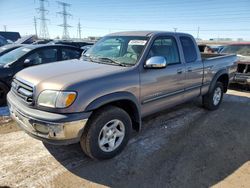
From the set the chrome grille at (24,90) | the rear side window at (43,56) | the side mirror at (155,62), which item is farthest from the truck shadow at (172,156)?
the rear side window at (43,56)

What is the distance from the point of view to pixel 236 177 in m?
2.99

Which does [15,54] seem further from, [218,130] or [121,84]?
[218,130]

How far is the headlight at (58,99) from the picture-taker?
265 centimetres

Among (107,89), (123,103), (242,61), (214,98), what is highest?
(107,89)

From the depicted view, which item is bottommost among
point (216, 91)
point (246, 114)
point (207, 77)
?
point (246, 114)

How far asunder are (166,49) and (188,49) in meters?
0.76

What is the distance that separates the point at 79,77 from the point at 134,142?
163 cm

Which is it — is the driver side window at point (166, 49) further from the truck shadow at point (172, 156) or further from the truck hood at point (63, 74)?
the truck shadow at point (172, 156)

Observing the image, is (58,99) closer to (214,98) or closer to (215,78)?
(215,78)

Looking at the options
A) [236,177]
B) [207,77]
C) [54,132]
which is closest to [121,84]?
[54,132]

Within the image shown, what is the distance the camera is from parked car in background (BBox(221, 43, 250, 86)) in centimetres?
759

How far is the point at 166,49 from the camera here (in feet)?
13.4

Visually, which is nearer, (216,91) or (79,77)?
(79,77)

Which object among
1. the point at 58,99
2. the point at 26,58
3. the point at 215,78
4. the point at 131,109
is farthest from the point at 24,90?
the point at 215,78
